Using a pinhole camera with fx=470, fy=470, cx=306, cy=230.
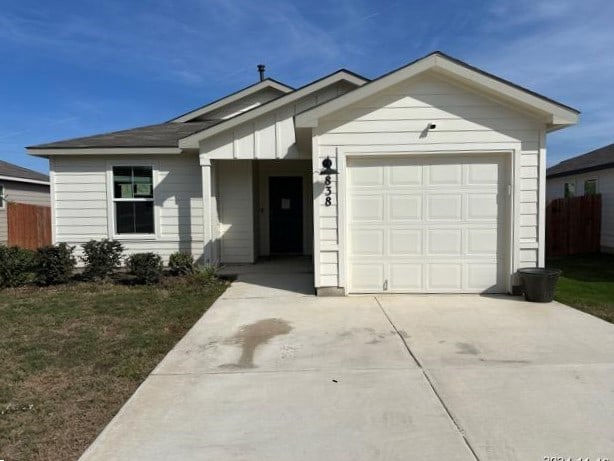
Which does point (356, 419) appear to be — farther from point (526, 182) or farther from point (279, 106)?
point (279, 106)

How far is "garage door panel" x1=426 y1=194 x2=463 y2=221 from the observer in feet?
25.3

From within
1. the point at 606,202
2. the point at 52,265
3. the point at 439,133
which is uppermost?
the point at 439,133

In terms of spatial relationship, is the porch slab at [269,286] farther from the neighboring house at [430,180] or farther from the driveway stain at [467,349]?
the driveway stain at [467,349]

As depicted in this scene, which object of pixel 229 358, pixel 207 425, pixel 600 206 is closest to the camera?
pixel 207 425

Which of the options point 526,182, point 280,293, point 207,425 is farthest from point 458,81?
point 207,425

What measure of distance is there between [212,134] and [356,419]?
24.7 feet

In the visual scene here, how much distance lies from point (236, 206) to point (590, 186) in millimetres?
13503

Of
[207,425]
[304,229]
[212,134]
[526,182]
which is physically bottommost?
[207,425]

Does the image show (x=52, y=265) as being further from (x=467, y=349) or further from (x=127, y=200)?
(x=467, y=349)

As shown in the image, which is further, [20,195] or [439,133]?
[20,195]

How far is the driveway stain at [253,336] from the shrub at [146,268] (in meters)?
3.62

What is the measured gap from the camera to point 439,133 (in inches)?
296

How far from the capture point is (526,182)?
749cm

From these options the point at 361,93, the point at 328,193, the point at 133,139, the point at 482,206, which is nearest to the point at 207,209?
the point at 133,139
